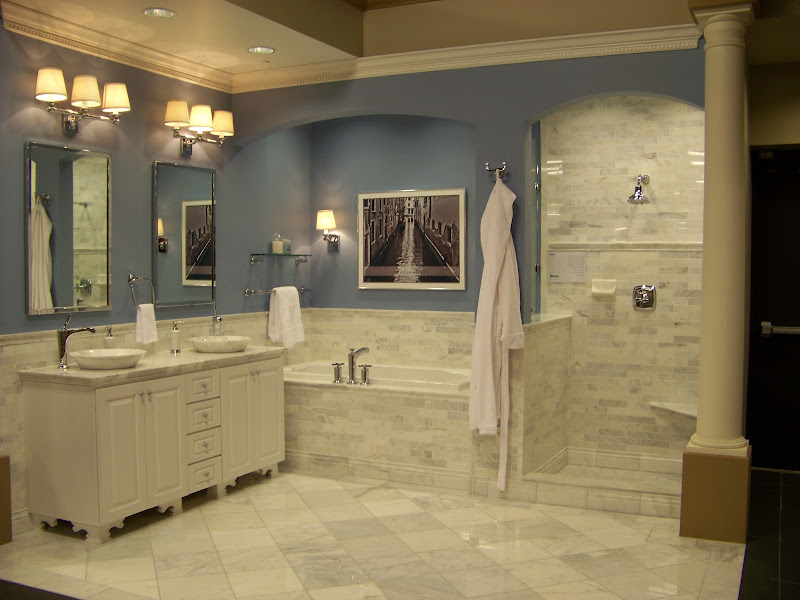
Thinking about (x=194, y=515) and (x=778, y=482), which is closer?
(x=194, y=515)

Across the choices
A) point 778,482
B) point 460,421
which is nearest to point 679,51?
point 460,421

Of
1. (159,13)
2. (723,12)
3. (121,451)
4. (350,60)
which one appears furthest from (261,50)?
(723,12)

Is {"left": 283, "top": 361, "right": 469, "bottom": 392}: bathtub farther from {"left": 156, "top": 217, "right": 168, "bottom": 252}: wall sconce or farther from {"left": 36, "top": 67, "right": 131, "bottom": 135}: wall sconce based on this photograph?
{"left": 36, "top": 67, "right": 131, "bottom": 135}: wall sconce

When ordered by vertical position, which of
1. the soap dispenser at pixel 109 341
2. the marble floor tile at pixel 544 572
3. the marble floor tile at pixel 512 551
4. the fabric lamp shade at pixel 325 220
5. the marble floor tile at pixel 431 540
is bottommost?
the marble floor tile at pixel 431 540

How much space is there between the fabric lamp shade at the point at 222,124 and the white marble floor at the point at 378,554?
8.14ft

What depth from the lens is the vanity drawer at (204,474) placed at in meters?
4.66

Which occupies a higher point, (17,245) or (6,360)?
(17,245)

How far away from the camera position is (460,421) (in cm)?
502

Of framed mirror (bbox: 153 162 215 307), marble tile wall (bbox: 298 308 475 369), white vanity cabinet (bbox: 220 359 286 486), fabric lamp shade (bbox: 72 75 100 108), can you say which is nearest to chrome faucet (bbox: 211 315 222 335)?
framed mirror (bbox: 153 162 215 307)

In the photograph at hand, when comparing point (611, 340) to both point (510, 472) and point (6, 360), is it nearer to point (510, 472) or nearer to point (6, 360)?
point (510, 472)

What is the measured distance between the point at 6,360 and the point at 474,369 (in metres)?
2.63

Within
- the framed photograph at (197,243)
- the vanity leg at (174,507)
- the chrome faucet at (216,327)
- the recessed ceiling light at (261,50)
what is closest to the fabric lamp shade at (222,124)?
the framed photograph at (197,243)

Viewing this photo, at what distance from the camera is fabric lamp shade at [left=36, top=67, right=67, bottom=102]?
167 inches

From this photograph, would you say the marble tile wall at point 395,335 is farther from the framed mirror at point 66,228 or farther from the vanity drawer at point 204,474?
the framed mirror at point 66,228
